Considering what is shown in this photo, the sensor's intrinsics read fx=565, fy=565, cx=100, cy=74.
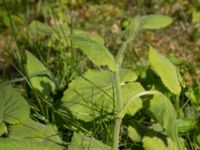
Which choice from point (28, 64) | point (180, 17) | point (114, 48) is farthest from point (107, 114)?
point (180, 17)

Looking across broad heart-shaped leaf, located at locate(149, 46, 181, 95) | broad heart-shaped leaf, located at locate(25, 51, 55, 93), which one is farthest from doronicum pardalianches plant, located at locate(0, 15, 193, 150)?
broad heart-shaped leaf, located at locate(25, 51, 55, 93)

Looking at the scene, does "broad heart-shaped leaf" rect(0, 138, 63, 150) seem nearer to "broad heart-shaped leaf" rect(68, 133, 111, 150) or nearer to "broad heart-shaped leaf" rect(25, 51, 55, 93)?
"broad heart-shaped leaf" rect(68, 133, 111, 150)

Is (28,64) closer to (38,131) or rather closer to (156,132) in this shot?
(38,131)

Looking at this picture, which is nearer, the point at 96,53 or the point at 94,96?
the point at 96,53

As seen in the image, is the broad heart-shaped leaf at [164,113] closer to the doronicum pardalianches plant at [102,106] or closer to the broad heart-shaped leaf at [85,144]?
the doronicum pardalianches plant at [102,106]

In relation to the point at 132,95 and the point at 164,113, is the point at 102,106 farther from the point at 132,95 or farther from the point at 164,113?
the point at 164,113

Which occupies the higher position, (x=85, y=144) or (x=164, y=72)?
(x=164, y=72)

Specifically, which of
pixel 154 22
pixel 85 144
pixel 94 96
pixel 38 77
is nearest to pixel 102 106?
pixel 94 96
